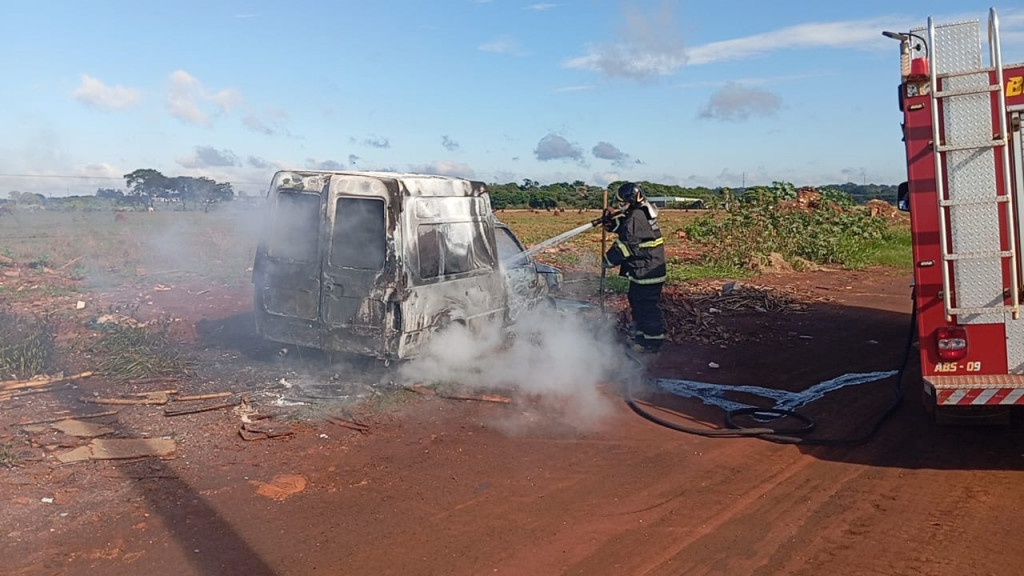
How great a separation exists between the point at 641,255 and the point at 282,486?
15.4 feet

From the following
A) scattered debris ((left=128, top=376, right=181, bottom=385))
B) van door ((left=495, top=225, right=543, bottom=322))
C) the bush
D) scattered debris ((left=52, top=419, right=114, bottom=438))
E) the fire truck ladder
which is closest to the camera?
the fire truck ladder

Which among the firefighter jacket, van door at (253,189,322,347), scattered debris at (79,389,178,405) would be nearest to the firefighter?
the firefighter jacket

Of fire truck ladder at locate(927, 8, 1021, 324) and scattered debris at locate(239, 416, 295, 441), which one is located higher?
fire truck ladder at locate(927, 8, 1021, 324)

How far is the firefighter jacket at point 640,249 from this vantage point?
837 centimetres

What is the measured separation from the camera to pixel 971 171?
15.6 ft

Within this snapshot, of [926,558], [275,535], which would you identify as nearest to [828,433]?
[926,558]

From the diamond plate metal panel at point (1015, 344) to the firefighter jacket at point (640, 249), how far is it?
3.91 meters

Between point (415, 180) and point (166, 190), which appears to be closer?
point (415, 180)

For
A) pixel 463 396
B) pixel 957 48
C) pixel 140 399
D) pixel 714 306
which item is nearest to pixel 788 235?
pixel 714 306

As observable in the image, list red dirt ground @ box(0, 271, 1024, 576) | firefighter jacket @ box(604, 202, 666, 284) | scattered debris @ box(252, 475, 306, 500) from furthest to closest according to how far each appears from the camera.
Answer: firefighter jacket @ box(604, 202, 666, 284), scattered debris @ box(252, 475, 306, 500), red dirt ground @ box(0, 271, 1024, 576)

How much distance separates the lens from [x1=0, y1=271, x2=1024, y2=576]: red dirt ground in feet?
13.7

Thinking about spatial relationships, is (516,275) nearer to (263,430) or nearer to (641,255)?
(641,255)

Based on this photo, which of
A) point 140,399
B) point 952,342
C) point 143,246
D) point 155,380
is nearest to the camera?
point 952,342

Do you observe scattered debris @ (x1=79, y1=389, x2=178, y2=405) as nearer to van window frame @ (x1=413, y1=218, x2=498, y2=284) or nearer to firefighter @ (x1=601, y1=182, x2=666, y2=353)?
van window frame @ (x1=413, y1=218, x2=498, y2=284)
